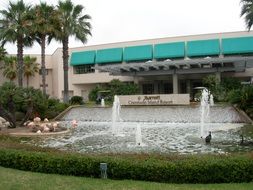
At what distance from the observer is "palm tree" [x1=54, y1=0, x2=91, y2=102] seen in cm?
4075

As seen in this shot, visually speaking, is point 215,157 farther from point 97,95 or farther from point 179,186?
point 97,95

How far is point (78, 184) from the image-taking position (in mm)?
9164

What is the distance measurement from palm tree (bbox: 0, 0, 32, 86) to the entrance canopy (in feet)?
34.1

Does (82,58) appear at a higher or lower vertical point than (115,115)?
higher

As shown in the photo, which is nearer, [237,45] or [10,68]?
[237,45]

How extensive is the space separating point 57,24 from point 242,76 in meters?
24.0

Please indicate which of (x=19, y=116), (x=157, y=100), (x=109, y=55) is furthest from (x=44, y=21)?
(x=109, y=55)

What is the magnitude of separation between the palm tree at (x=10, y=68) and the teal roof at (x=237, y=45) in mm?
29797

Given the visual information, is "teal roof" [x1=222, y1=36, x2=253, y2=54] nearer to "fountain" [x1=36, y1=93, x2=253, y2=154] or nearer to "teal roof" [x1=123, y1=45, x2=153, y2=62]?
"teal roof" [x1=123, y1=45, x2=153, y2=62]

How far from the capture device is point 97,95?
164 feet

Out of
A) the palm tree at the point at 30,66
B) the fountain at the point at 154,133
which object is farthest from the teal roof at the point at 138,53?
the fountain at the point at 154,133

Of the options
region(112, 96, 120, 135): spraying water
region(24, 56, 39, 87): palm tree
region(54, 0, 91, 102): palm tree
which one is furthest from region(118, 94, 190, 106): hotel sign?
region(24, 56, 39, 87): palm tree

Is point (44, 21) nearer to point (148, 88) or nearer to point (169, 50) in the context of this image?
point (169, 50)

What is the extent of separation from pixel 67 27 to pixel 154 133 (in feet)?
72.8
